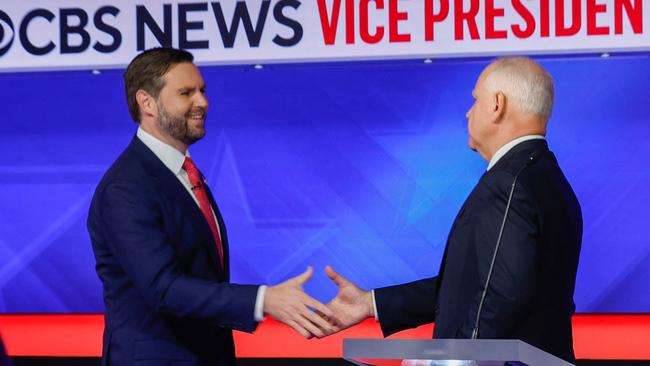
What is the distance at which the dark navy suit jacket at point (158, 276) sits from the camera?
2.99 meters

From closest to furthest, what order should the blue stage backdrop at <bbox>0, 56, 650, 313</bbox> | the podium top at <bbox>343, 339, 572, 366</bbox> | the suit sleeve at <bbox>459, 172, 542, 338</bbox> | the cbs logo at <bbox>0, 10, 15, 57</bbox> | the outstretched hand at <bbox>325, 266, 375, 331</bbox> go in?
the podium top at <bbox>343, 339, 572, 366</bbox>
the suit sleeve at <bbox>459, 172, 542, 338</bbox>
the outstretched hand at <bbox>325, 266, 375, 331</bbox>
the blue stage backdrop at <bbox>0, 56, 650, 313</bbox>
the cbs logo at <bbox>0, 10, 15, 57</bbox>

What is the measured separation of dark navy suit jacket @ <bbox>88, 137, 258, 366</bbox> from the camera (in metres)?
2.99

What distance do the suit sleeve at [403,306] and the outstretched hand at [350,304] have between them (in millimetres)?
34

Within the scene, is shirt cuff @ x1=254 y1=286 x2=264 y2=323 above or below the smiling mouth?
below

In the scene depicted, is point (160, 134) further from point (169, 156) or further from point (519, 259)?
point (519, 259)

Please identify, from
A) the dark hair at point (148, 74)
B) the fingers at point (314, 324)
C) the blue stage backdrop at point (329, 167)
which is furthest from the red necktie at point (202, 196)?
the blue stage backdrop at point (329, 167)

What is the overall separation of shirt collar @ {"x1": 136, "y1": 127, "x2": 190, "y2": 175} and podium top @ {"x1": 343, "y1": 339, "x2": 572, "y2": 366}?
1228mm

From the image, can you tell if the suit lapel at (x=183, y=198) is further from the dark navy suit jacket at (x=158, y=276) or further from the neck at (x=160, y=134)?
the neck at (x=160, y=134)

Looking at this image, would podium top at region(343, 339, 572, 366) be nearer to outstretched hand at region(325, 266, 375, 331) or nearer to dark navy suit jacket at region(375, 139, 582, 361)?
dark navy suit jacket at region(375, 139, 582, 361)

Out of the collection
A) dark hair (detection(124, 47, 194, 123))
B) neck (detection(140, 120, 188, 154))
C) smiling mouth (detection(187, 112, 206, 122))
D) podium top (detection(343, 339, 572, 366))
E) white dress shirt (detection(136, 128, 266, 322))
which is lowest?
podium top (detection(343, 339, 572, 366))

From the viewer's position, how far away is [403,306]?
347 centimetres

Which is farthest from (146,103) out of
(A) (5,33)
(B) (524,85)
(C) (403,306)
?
(A) (5,33)

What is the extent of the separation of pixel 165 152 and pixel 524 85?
3.28ft

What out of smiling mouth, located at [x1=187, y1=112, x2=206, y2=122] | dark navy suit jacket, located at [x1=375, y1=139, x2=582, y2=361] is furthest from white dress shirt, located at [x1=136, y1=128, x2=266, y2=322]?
dark navy suit jacket, located at [x1=375, y1=139, x2=582, y2=361]
